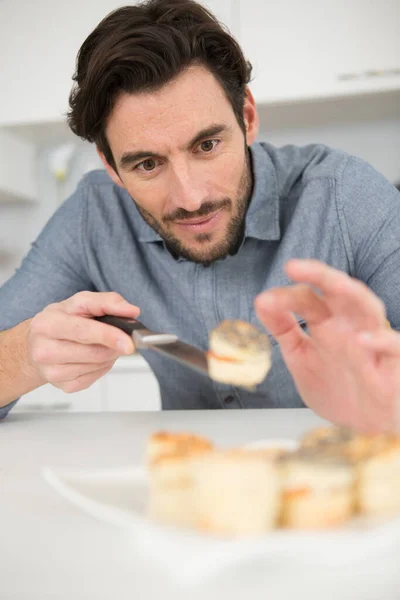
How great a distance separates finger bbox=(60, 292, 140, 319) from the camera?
814 mm

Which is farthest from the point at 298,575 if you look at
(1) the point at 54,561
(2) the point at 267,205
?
(2) the point at 267,205

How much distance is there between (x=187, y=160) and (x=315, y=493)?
751 mm

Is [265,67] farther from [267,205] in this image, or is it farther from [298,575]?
[298,575]

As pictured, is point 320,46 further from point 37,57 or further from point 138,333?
point 138,333

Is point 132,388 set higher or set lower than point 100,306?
lower

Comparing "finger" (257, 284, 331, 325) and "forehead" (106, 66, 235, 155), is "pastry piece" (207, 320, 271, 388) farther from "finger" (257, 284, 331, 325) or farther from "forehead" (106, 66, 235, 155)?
"forehead" (106, 66, 235, 155)

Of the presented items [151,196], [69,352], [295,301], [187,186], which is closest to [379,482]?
[295,301]

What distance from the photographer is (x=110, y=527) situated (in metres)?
0.53

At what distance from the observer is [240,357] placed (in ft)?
2.02

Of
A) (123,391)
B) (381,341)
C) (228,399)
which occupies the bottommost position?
(123,391)

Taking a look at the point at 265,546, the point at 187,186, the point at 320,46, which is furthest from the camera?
the point at 320,46

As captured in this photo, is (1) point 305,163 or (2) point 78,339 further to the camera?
(1) point 305,163

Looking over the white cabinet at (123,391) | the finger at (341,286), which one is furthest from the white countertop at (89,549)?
the white cabinet at (123,391)

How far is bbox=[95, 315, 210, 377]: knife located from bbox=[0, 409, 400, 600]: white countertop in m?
0.14
